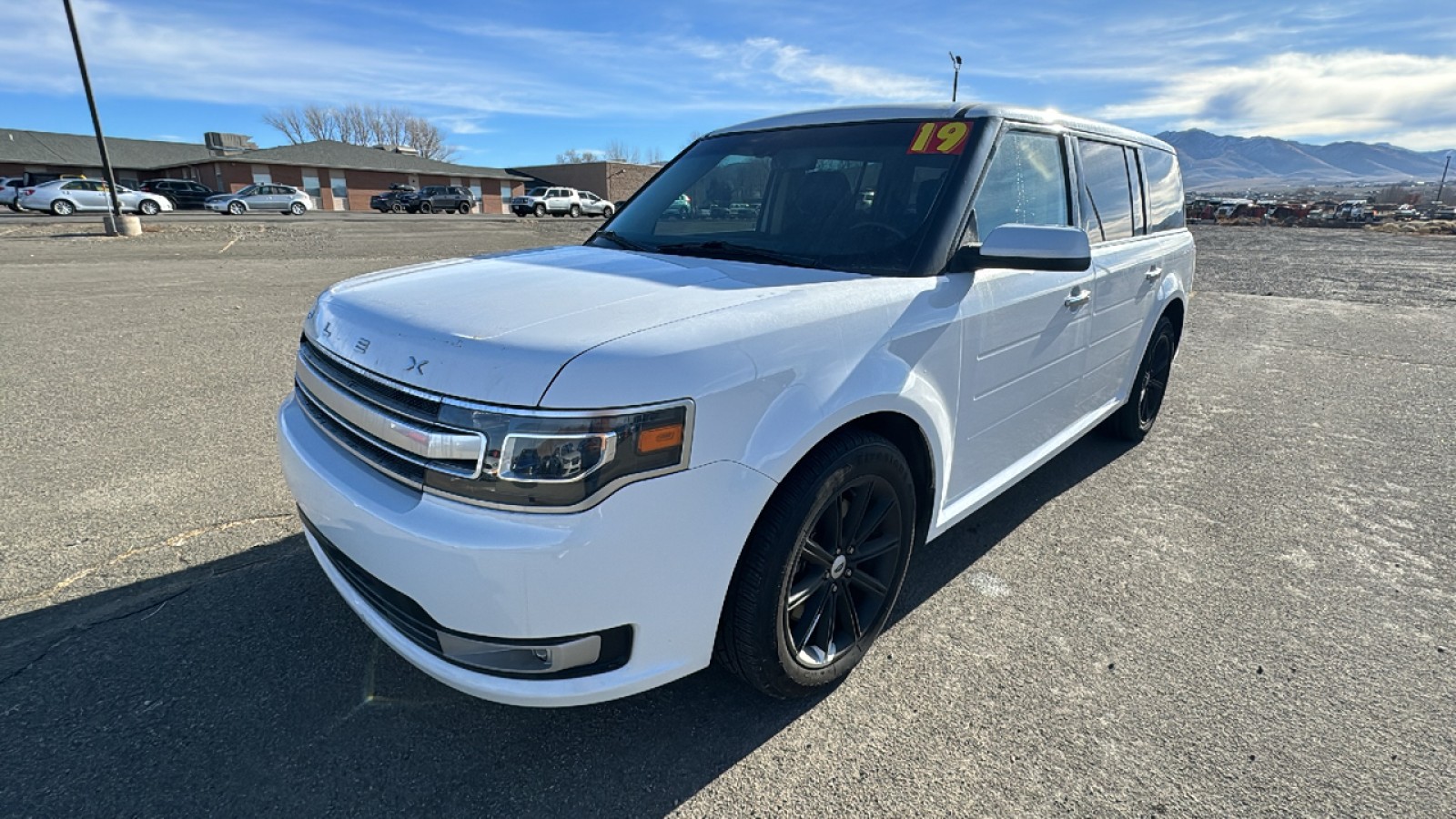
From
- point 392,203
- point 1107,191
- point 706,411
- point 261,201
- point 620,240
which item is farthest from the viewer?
point 392,203

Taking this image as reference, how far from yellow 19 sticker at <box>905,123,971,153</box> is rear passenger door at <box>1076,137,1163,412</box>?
3.42 ft

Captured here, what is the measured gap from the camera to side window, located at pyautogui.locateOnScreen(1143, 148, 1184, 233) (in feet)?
14.4

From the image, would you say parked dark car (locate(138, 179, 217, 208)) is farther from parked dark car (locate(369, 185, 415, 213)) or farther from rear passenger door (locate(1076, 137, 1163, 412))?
rear passenger door (locate(1076, 137, 1163, 412))

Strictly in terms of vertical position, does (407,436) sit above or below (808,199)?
below

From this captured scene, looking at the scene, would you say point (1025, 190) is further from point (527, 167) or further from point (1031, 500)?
point (527, 167)

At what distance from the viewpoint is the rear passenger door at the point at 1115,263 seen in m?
3.54

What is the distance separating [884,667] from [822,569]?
570mm

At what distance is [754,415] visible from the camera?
6.02ft

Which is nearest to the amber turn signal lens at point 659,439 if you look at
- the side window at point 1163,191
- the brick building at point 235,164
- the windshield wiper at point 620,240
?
the windshield wiper at point 620,240

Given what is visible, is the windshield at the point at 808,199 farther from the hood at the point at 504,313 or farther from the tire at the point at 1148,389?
the tire at the point at 1148,389

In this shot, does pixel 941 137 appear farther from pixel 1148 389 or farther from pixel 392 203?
pixel 392 203

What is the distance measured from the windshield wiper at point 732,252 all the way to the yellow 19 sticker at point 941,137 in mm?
683

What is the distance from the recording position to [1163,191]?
183 inches

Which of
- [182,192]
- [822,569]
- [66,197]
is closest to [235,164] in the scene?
[182,192]
